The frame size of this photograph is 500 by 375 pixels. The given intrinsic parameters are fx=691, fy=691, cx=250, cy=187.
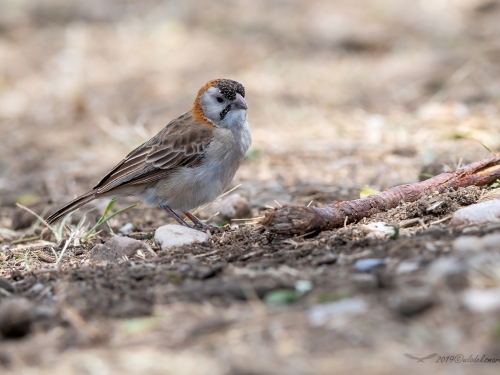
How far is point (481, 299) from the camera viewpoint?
8.90 ft

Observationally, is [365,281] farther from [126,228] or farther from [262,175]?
[262,175]

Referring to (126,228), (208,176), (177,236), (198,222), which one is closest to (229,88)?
(208,176)

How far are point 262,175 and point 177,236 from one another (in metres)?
2.75

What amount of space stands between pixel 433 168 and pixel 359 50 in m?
6.49

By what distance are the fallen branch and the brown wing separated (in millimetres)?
1669

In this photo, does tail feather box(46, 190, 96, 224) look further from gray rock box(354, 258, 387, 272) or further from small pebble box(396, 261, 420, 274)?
small pebble box(396, 261, 420, 274)

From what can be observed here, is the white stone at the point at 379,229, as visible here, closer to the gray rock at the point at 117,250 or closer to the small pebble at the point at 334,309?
the small pebble at the point at 334,309

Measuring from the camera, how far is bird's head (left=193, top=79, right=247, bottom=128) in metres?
5.84

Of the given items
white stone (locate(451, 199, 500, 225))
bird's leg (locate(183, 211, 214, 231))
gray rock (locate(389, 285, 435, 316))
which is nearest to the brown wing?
bird's leg (locate(183, 211, 214, 231))

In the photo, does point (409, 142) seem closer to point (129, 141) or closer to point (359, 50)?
point (129, 141)

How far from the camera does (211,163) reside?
5.61 meters

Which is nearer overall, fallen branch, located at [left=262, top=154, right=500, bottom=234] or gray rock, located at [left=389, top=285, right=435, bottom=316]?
gray rock, located at [left=389, top=285, right=435, bottom=316]

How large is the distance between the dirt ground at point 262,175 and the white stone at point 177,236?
0.11m

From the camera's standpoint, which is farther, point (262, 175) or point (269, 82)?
point (269, 82)
